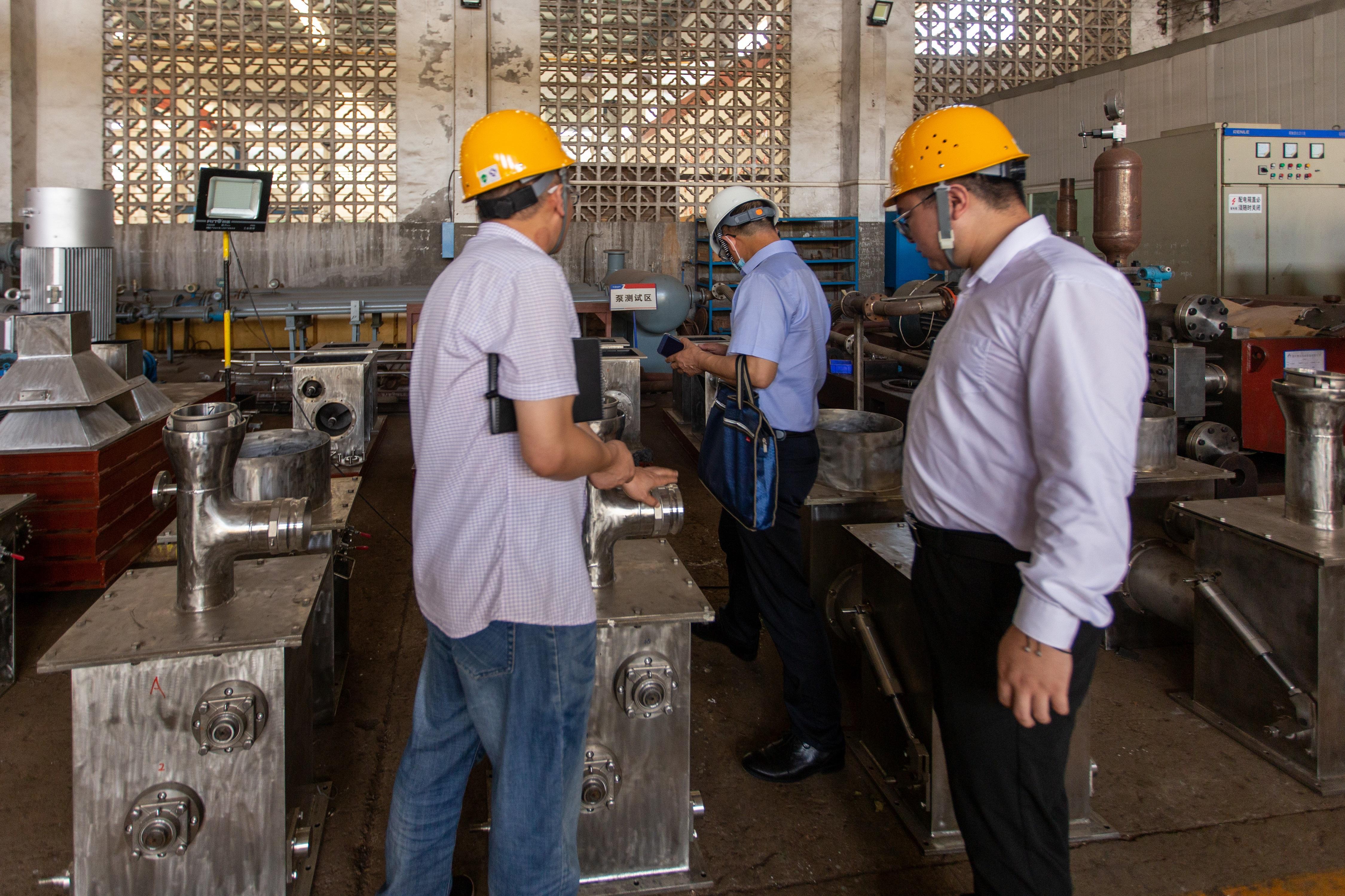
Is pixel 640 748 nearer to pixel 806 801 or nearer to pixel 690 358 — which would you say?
pixel 806 801

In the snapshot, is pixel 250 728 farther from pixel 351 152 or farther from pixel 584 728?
pixel 351 152

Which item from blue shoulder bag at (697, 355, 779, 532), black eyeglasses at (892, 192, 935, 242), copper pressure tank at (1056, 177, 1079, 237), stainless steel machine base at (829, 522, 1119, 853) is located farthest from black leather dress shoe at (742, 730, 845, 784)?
copper pressure tank at (1056, 177, 1079, 237)

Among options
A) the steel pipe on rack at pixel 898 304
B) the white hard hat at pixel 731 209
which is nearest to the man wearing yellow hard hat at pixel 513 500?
the white hard hat at pixel 731 209

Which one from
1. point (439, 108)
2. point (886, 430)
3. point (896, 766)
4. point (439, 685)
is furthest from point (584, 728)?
point (439, 108)

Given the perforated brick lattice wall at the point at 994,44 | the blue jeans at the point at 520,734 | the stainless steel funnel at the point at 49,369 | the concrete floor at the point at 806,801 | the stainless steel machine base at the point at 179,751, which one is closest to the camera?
the blue jeans at the point at 520,734

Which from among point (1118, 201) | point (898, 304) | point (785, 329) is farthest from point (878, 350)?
point (785, 329)

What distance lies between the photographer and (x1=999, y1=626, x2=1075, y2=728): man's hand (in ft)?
4.28

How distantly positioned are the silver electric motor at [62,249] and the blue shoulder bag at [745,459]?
11.4ft

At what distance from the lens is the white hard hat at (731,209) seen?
8.96 ft

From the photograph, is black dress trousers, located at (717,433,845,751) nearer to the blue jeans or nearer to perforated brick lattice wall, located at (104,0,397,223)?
the blue jeans

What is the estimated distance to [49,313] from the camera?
3.74 meters

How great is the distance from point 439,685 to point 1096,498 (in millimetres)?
1154

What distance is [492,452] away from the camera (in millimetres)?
1481

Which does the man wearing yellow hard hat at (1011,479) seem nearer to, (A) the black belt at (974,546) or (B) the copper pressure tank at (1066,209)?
(A) the black belt at (974,546)
